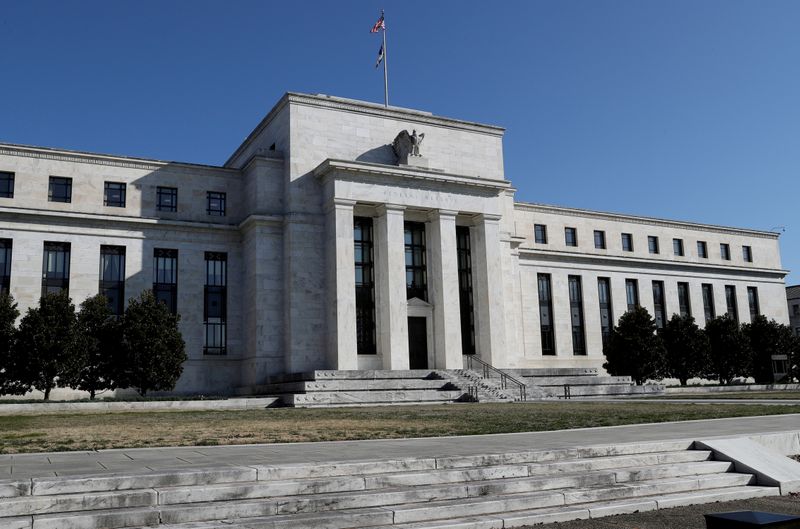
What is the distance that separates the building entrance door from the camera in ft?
145

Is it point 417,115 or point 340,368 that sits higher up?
point 417,115

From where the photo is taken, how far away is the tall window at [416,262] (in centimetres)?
4497

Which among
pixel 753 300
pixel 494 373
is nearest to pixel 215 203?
pixel 494 373

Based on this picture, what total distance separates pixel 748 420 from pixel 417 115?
33115mm

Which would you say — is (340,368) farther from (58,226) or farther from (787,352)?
(787,352)

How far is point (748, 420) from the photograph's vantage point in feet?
59.2

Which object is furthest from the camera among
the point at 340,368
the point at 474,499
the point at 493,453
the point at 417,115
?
the point at 417,115

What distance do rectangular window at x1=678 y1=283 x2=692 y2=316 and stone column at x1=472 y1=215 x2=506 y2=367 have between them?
24037 mm

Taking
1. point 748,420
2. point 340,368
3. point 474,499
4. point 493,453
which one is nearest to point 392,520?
point 474,499

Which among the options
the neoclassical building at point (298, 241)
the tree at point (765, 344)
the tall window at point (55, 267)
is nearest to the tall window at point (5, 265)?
the neoclassical building at point (298, 241)

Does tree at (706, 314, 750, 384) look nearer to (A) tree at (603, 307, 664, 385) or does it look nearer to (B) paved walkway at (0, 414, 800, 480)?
Answer: (A) tree at (603, 307, 664, 385)

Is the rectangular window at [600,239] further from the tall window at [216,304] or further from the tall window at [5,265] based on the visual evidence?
the tall window at [5,265]

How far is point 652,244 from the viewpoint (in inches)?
2457

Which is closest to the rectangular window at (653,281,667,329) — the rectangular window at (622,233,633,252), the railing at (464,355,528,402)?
the rectangular window at (622,233,633,252)
